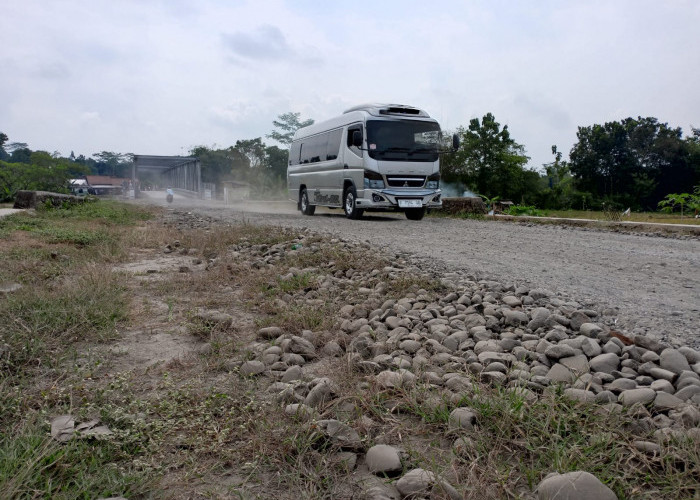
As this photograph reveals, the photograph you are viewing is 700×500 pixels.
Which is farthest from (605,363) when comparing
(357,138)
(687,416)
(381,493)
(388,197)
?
(357,138)

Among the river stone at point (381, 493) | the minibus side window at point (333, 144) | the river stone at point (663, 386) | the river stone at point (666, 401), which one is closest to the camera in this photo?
the river stone at point (381, 493)

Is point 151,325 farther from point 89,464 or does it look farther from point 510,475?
point 510,475

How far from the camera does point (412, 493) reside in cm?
185

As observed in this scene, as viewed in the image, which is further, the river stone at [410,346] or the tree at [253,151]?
the tree at [253,151]

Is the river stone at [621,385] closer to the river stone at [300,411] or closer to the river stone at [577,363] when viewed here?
the river stone at [577,363]

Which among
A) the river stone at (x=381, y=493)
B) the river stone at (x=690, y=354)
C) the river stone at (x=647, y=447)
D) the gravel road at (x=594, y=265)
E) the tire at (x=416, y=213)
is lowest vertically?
the river stone at (x=381, y=493)

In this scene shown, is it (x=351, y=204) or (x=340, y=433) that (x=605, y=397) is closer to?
(x=340, y=433)

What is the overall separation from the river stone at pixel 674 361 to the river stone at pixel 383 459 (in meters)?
1.55

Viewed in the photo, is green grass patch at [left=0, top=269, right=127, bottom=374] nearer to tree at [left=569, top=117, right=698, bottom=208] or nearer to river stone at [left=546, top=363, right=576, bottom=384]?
river stone at [left=546, top=363, right=576, bottom=384]

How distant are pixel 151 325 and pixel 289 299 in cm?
124

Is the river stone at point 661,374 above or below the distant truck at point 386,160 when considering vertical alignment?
below

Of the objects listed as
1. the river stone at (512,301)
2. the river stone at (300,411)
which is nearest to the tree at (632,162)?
the river stone at (512,301)

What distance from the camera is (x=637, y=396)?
235 centimetres

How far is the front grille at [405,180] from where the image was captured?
12.9m
